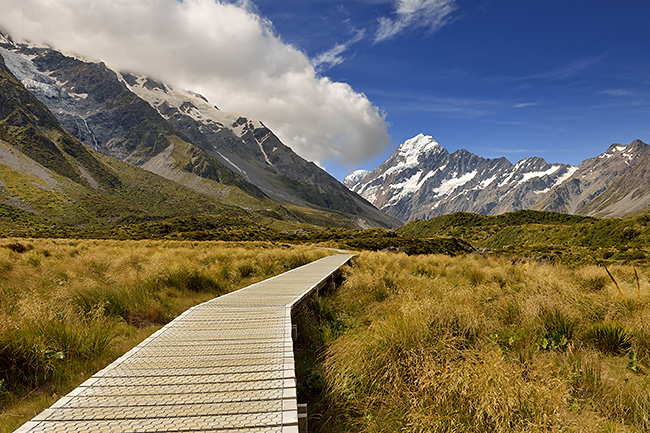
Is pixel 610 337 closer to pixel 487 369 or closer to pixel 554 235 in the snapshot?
pixel 487 369

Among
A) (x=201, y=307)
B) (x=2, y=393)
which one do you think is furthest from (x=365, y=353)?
(x=2, y=393)

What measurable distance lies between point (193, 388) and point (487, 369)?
347 cm

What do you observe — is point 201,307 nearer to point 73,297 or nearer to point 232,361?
point 73,297

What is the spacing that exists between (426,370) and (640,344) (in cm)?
484

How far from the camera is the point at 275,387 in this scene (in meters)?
3.53

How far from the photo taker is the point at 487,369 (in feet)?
12.7

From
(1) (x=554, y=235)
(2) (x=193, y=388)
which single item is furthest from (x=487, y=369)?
(1) (x=554, y=235)

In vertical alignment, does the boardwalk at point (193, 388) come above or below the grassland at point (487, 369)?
above

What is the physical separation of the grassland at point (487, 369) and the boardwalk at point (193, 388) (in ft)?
3.49

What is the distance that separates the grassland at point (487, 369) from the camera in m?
3.45

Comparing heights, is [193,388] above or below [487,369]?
above

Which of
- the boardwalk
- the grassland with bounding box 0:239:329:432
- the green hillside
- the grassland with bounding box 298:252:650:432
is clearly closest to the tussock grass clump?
the grassland with bounding box 298:252:650:432

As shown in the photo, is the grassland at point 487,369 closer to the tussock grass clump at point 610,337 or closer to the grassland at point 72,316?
the tussock grass clump at point 610,337

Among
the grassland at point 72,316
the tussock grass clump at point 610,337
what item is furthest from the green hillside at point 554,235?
the grassland at point 72,316
